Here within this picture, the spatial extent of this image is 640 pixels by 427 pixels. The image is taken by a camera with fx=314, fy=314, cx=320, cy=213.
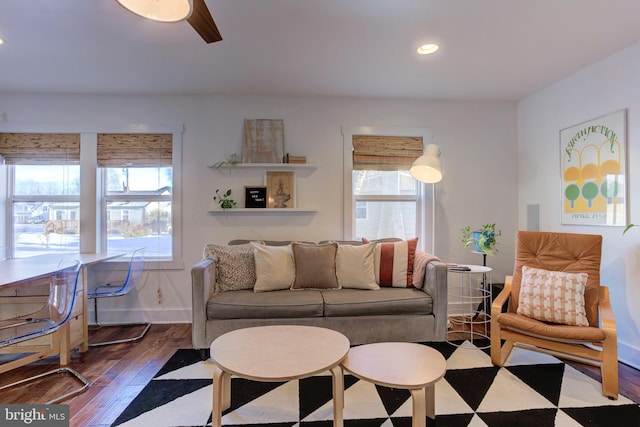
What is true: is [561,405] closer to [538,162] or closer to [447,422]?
[447,422]

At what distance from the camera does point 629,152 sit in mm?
2508

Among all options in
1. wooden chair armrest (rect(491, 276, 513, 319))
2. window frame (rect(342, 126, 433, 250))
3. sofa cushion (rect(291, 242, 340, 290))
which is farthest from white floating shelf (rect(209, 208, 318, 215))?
wooden chair armrest (rect(491, 276, 513, 319))

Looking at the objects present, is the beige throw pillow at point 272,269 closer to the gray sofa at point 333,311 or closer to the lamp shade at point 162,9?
the gray sofa at point 333,311

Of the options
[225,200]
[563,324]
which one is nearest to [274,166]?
[225,200]

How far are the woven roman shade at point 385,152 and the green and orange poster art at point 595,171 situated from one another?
55.7 inches

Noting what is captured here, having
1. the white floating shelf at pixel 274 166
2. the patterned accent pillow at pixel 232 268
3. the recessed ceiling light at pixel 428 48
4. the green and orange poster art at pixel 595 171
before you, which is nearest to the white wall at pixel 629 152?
the green and orange poster art at pixel 595 171

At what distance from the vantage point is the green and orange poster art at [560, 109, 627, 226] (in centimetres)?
257

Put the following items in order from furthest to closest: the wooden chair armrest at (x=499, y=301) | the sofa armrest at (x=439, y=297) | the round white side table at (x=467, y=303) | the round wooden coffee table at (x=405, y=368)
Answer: the round white side table at (x=467, y=303), the sofa armrest at (x=439, y=297), the wooden chair armrest at (x=499, y=301), the round wooden coffee table at (x=405, y=368)

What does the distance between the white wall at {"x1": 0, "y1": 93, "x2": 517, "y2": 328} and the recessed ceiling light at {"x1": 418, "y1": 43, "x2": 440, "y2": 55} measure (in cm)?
104

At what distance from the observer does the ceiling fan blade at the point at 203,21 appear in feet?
Answer: 4.46

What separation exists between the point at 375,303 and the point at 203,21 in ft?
7.28

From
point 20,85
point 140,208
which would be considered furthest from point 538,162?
point 20,85

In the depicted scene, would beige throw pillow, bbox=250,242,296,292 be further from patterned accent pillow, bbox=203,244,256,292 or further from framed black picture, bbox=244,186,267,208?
framed black picture, bbox=244,186,267,208

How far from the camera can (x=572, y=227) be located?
9.85ft
